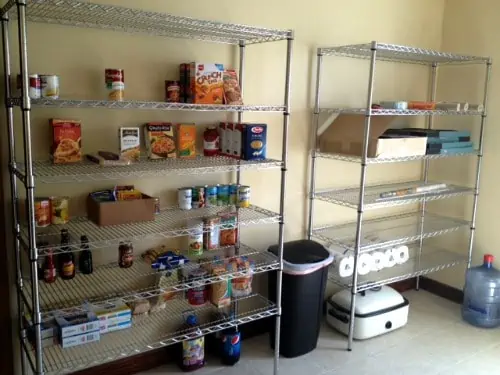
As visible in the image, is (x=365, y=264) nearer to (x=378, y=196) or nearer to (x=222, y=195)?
(x=378, y=196)

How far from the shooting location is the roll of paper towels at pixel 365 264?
289 cm

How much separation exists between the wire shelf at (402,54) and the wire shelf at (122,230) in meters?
1.07

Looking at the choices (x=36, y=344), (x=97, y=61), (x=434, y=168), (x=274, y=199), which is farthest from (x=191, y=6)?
(x=434, y=168)

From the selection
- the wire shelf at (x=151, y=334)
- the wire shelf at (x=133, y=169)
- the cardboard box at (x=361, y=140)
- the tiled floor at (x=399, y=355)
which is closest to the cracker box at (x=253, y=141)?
the wire shelf at (x=133, y=169)

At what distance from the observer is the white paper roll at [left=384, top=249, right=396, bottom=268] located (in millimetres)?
3040

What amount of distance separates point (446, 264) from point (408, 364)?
93 centimetres

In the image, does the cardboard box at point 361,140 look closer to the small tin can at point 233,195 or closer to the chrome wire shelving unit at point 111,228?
the chrome wire shelving unit at point 111,228

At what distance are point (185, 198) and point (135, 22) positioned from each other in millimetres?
863

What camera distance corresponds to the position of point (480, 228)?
3338 millimetres

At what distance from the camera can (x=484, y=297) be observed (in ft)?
10.2

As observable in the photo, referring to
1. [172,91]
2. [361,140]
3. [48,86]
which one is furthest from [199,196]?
[361,140]

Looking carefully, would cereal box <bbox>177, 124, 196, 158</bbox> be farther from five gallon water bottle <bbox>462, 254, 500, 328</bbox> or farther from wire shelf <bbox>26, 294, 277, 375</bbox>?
five gallon water bottle <bbox>462, 254, 500, 328</bbox>

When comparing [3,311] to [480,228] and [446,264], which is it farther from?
[480,228]

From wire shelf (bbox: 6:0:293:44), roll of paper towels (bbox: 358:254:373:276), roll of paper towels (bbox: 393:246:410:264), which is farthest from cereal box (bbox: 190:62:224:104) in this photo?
roll of paper towels (bbox: 393:246:410:264)
